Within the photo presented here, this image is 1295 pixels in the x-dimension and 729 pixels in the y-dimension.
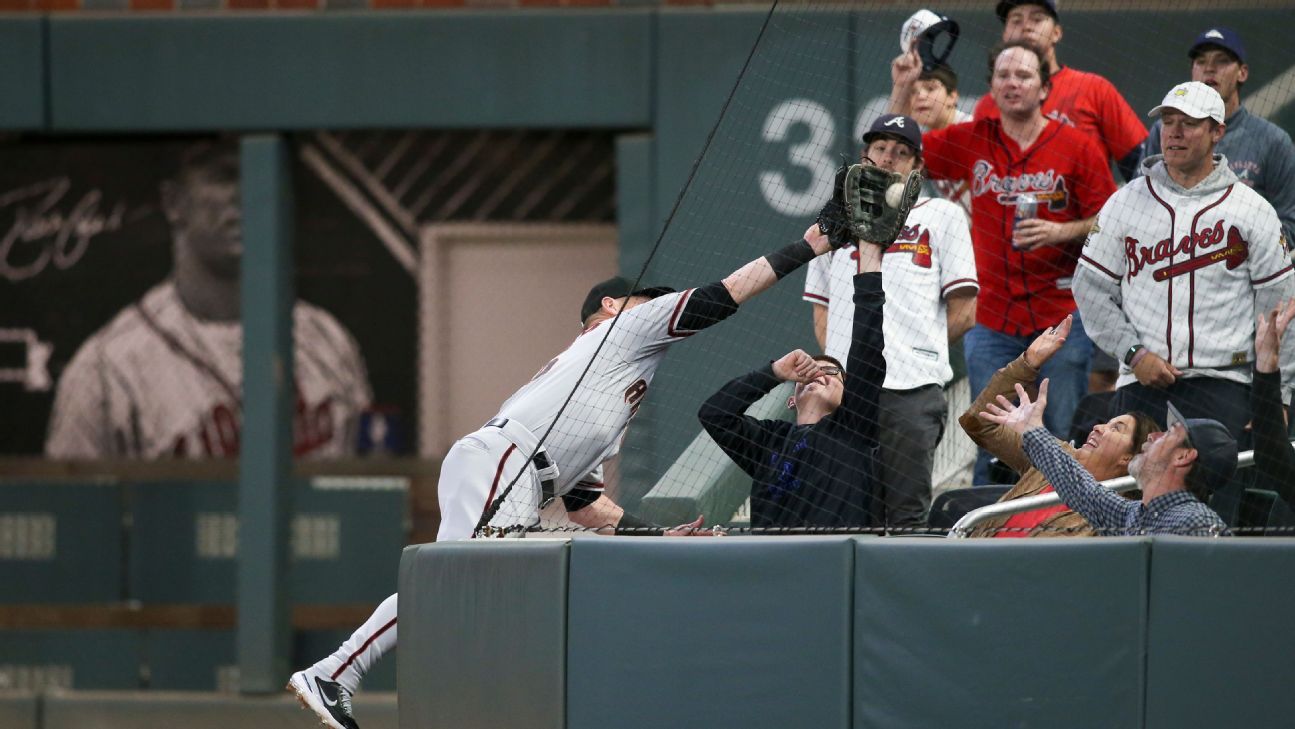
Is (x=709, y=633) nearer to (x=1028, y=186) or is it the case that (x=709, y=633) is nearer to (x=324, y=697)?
(x=324, y=697)

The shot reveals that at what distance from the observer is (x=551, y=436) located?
555 cm

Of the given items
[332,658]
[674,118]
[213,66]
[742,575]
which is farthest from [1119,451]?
[213,66]

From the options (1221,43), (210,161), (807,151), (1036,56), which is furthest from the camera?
(210,161)

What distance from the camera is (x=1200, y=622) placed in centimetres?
430

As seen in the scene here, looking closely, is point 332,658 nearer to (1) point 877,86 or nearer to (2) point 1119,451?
(2) point 1119,451

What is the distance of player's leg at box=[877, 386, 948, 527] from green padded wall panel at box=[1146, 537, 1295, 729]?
1.32 metres

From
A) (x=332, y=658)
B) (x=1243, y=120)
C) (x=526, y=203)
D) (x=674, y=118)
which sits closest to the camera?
(x=332, y=658)

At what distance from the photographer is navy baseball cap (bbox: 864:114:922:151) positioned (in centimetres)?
588

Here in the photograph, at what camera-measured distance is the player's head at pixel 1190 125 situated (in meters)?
5.54

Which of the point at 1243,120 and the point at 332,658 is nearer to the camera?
the point at 332,658

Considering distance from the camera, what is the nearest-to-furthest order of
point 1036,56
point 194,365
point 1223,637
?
1. point 1223,637
2. point 1036,56
3. point 194,365

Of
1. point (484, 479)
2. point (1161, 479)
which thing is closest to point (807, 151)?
point (484, 479)

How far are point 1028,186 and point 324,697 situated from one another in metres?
3.03

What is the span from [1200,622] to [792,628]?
3.25ft
